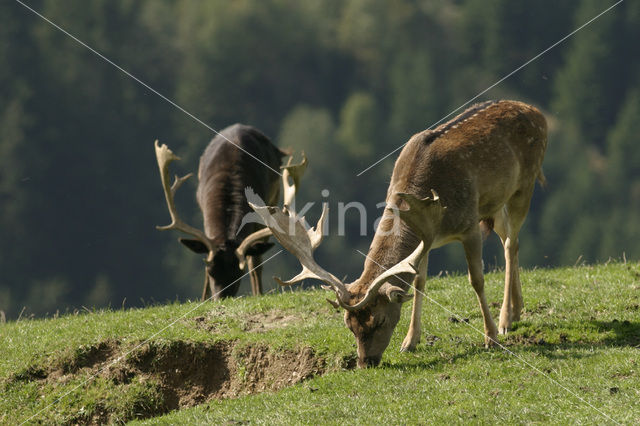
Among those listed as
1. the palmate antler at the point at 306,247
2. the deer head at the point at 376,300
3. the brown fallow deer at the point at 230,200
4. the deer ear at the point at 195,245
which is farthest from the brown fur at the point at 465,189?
Answer: the deer ear at the point at 195,245

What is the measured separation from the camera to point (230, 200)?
46.5 feet

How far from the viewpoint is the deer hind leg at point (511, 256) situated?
952 centimetres

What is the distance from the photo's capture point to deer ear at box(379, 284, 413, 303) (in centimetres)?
809

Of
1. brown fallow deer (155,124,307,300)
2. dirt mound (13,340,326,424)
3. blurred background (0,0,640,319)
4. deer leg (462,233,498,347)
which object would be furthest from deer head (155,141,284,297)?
blurred background (0,0,640,319)

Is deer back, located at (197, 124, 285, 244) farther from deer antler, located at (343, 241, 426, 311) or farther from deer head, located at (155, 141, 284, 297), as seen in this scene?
deer antler, located at (343, 241, 426, 311)

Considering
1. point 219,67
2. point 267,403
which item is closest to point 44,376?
point 267,403

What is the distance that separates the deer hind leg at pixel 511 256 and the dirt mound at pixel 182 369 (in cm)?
218

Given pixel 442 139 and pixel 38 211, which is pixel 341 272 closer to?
pixel 38 211

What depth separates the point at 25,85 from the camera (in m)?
92.4

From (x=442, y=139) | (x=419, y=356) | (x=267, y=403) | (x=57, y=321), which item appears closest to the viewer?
(x=267, y=403)

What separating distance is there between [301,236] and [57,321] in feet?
14.1

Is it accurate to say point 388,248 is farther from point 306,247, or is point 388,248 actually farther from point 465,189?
point 465,189

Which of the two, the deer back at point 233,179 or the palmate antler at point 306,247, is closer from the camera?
the palmate antler at point 306,247

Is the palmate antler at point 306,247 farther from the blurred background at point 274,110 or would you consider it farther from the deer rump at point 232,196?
the blurred background at point 274,110
